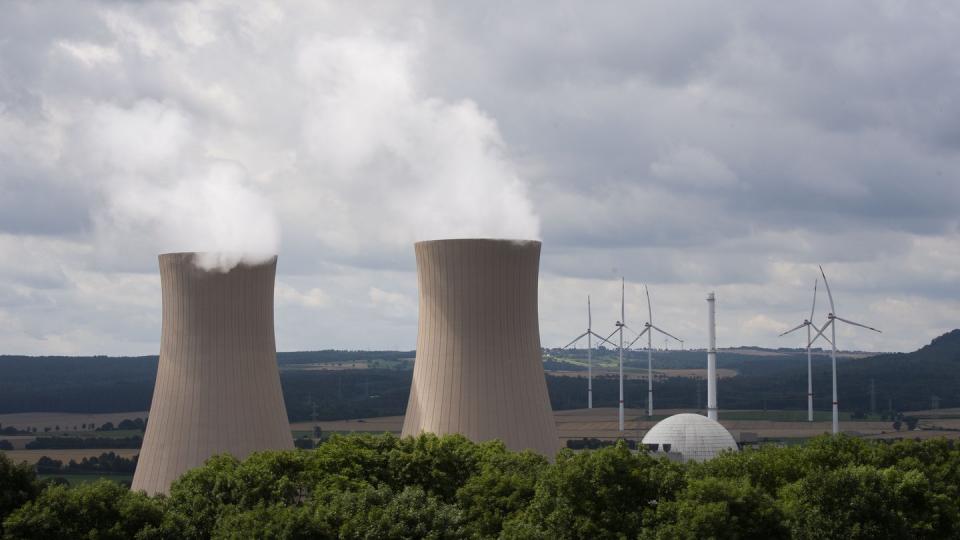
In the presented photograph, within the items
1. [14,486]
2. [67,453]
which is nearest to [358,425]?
[67,453]

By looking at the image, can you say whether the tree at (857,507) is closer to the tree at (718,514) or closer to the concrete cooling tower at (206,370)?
the tree at (718,514)

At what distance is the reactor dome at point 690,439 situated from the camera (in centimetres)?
6962

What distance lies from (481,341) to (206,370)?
8200mm

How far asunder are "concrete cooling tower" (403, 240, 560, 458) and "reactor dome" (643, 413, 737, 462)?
97.1 feet

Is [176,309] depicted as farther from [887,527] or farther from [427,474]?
[887,527]

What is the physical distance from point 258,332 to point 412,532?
12895 millimetres

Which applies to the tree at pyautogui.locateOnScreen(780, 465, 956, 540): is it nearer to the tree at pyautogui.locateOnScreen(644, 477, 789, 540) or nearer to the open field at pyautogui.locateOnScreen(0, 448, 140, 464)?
the tree at pyautogui.locateOnScreen(644, 477, 789, 540)

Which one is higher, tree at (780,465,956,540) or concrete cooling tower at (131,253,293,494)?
concrete cooling tower at (131,253,293,494)

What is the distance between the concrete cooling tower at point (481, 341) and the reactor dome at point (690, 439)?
29.6 meters

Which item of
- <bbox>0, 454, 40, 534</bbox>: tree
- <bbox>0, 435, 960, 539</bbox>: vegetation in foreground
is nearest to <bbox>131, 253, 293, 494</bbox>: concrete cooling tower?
<bbox>0, 435, 960, 539</bbox>: vegetation in foreground

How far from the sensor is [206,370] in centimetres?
4162

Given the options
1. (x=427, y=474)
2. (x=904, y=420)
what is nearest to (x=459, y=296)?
(x=427, y=474)

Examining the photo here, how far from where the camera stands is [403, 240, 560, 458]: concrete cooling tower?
3981 centimetres

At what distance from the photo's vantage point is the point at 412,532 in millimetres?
31156
